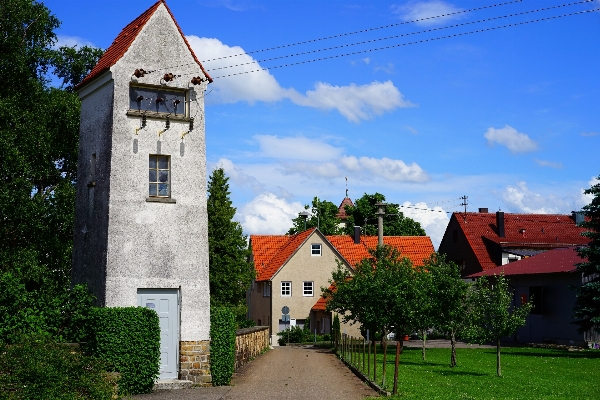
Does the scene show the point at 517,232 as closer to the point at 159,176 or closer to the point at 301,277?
the point at 301,277

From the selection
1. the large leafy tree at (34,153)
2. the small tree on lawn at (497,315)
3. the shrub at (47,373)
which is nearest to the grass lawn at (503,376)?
the small tree on lawn at (497,315)

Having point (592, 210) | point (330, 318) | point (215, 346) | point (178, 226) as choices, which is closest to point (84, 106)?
point (178, 226)

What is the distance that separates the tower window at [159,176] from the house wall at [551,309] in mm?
32043

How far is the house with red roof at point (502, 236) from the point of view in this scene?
66.9m

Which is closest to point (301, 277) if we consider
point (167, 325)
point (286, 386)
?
point (286, 386)

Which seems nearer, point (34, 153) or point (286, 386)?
point (286, 386)

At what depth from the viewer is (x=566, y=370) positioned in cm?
3091

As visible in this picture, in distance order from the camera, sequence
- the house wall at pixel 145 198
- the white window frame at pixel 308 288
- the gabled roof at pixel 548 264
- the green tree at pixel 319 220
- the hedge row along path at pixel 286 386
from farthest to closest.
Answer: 1. the green tree at pixel 319 220
2. the white window frame at pixel 308 288
3. the gabled roof at pixel 548 264
4. the house wall at pixel 145 198
5. the hedge row along path at pixel 286 386

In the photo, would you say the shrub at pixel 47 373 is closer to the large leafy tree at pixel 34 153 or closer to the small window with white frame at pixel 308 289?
the large leafy tree at pixel 34 153

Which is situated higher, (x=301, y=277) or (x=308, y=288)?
(x=301, y=277)

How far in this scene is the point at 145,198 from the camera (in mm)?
22875

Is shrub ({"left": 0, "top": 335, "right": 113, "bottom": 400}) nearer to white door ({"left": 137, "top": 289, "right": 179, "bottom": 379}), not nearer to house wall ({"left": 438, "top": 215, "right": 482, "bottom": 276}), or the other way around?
white door ({"left": 137, "top": 289, "right": 179, "bottom": 379})

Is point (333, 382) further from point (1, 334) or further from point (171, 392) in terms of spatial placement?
point (1, 334)

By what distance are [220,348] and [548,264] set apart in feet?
111
